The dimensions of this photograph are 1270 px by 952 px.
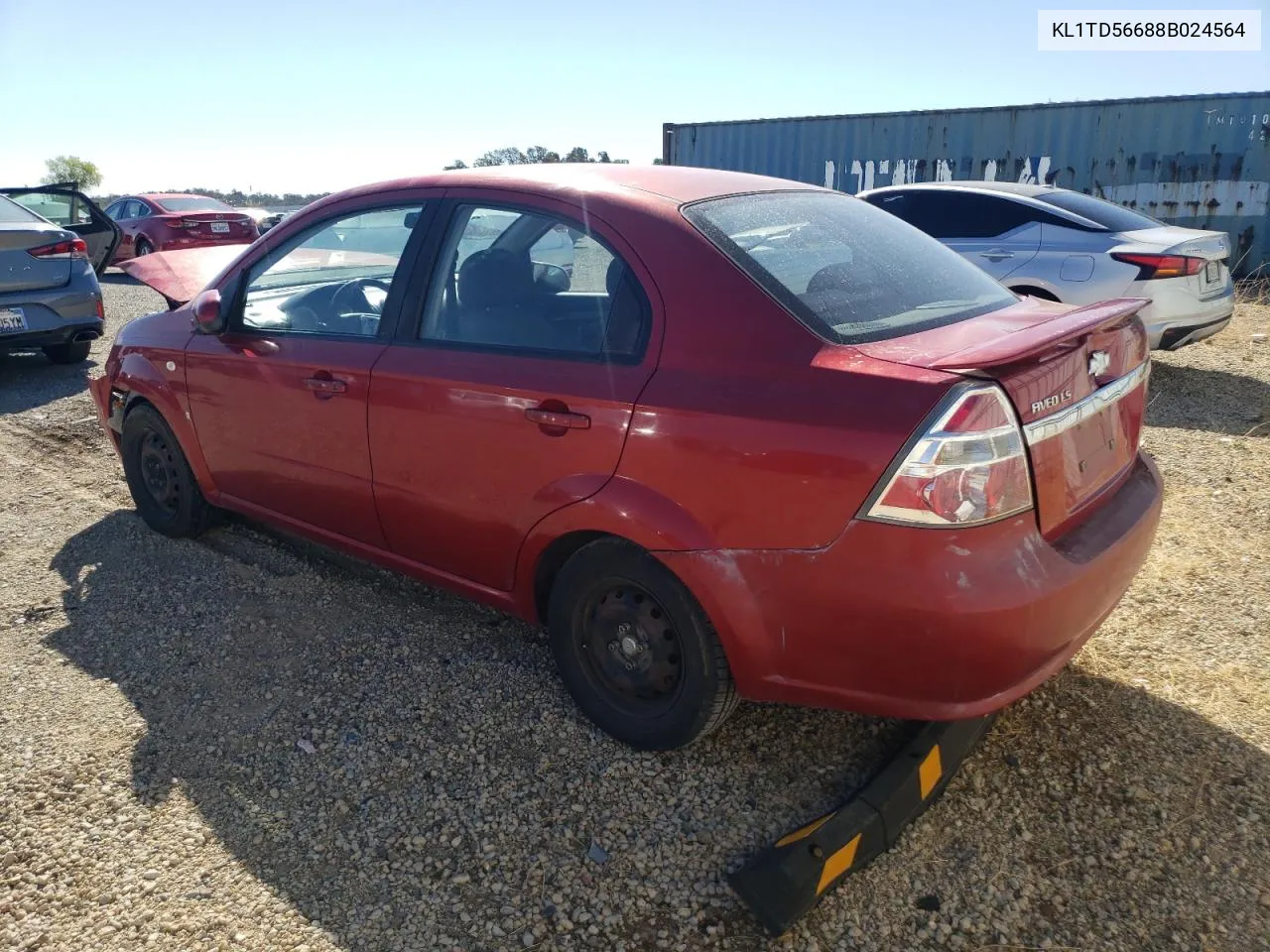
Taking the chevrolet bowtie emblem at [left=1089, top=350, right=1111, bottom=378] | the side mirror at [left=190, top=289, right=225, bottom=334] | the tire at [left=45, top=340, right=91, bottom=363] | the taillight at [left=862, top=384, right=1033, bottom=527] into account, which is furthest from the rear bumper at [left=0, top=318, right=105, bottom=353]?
the chevrolet bowtie emblem at [left=1089, top=350, right=1111, bottom=378]

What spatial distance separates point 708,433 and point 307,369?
1.74m

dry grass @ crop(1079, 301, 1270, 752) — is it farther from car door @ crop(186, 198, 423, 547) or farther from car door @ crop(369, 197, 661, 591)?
car door @ crop(186, 198, 423, 547)

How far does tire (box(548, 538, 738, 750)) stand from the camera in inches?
101

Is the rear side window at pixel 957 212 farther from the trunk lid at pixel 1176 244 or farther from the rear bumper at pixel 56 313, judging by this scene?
the rear bumper at pixel 56 313

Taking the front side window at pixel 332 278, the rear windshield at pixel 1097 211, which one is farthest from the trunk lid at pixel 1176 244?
the front side window at pixel 332 278

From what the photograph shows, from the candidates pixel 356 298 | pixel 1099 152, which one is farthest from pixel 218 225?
pixel 356 298

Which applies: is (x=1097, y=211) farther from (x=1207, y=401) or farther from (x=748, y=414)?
(x=748, y=414)

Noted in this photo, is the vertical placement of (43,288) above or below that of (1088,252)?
below

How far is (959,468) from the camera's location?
2.11 m

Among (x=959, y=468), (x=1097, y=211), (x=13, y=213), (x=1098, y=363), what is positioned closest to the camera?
(x=959, y=468)

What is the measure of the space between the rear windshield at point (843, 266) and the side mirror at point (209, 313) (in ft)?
6.81

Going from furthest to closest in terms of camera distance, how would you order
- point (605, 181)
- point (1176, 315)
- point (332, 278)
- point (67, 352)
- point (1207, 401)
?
point (67, 352), point (1207, 401), point (1176, 315), point (332, 278), point (605, 181)

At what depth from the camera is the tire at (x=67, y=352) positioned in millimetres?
8398

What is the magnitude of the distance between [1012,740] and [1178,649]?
94 cm
